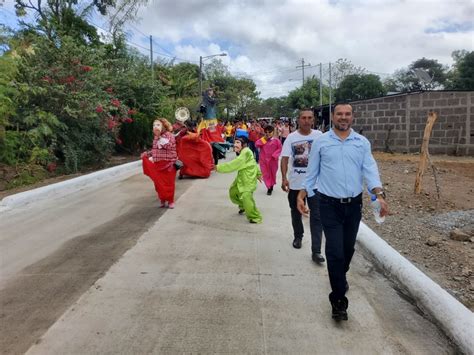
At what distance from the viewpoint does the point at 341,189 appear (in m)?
3.43

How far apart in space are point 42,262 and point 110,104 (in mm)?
9454

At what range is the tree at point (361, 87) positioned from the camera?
1975 inches

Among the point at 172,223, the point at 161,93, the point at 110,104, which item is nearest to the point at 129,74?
the point at 161,93

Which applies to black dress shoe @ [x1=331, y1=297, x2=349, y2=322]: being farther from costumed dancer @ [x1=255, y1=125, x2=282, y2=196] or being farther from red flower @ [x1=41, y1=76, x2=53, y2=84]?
red flower @ [x1=41, y1=76, x2=53, y2=84]

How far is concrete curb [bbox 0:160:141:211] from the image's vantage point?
→ 7.96 metres

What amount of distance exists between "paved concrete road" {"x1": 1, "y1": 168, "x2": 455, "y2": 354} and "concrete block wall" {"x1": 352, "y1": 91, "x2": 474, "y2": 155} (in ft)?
52.6

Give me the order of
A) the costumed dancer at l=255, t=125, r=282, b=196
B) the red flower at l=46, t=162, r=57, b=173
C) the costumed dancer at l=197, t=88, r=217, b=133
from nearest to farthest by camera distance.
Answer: the costumed dancer at l=255, t=125, r=282, b=196, the red flower at l=46, t=162, r=57, b=173, the costumed dancer at l=197, t=88, r=217, b=133

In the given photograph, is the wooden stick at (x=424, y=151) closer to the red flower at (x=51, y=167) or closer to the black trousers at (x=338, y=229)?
the black trousers at (x=338, y=229)

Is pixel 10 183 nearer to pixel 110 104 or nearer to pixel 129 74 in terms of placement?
pixel 110 104

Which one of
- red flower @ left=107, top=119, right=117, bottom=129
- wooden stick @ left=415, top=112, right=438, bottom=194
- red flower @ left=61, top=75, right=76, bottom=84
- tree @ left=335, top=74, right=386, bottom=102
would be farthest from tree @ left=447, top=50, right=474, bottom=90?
red flower @ left=61, top=75, right=76, bottom=84

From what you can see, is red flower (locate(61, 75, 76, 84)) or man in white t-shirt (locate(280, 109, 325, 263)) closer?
man in white t-shirt (locate(280, 109, 325, 263))

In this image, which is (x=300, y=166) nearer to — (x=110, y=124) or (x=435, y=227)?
(x=435, y=227)

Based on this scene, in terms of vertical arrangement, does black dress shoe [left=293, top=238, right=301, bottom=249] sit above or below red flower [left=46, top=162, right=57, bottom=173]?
below

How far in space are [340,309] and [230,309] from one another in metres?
0.92
